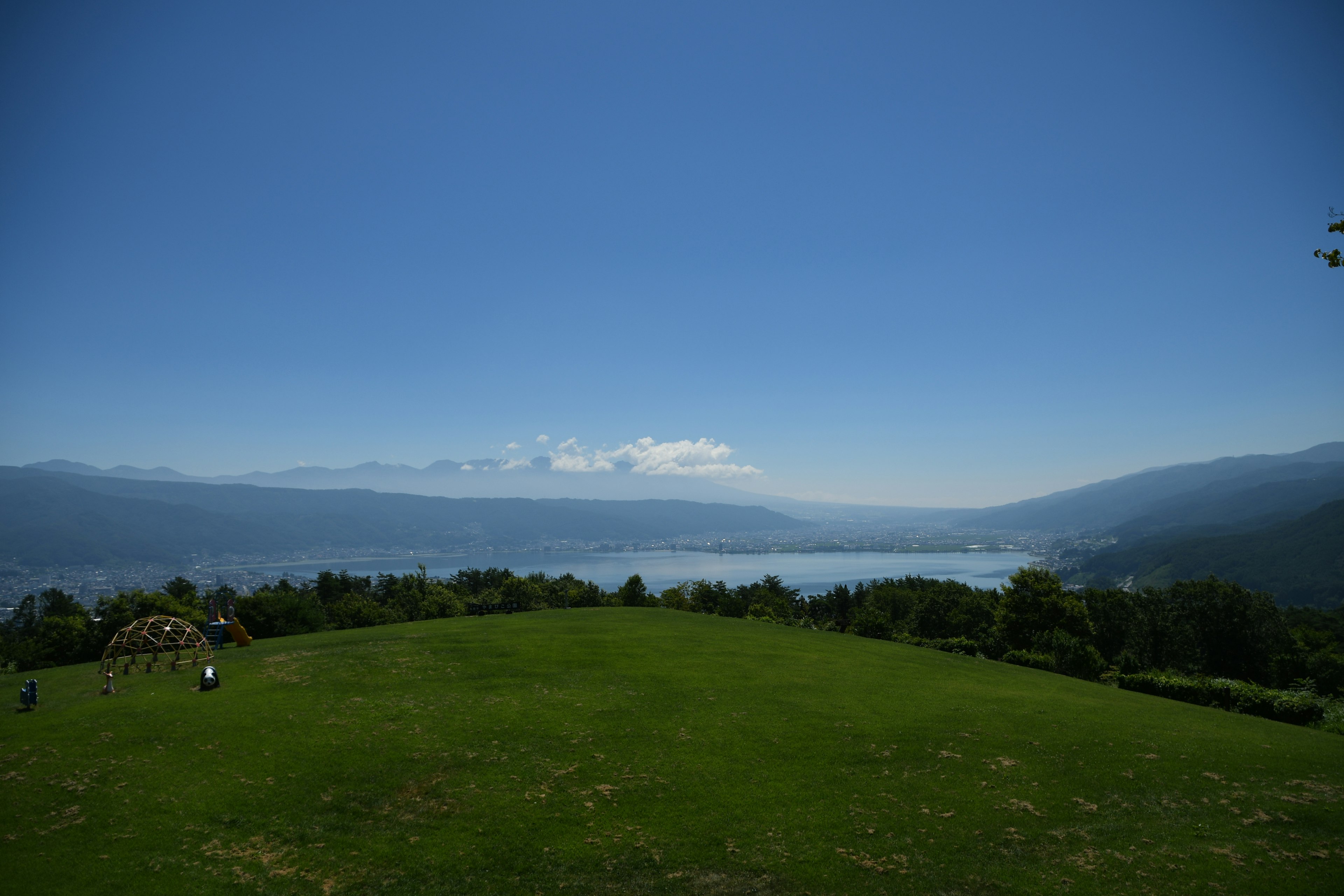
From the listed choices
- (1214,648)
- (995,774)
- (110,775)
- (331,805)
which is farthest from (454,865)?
(1214,648)

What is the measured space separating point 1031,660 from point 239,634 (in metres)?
57.5

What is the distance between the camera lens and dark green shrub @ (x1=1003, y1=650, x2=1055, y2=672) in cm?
4388

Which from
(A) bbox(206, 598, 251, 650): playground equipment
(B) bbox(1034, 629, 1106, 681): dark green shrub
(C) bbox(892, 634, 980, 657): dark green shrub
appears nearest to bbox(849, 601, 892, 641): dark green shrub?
(C) bbox(892, 634, 980, 657): dark green shrub

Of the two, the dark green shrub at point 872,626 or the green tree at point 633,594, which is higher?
the green tree at point 633,594

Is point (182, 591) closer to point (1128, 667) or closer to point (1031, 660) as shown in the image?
point (1031, 660)

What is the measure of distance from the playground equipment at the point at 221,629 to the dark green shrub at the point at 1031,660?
54.3 m

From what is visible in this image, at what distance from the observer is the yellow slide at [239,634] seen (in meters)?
35.3

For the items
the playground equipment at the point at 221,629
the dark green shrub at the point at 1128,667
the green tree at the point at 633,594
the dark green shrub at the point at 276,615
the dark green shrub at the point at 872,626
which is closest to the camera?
the playground equipment at the point at 221,629

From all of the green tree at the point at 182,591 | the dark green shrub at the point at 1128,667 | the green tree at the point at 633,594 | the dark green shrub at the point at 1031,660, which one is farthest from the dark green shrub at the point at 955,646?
the green tree at the point at 182,591

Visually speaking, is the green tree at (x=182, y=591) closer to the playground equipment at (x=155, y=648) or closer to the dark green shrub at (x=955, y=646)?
the playground equipment at (x=155, y=648)

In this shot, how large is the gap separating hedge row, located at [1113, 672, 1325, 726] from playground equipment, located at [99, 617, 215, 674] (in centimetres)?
5524

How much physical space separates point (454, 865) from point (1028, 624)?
5861 cm

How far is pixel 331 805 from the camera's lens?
53.0ft

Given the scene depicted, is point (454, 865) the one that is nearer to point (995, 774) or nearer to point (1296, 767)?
point (995, 774)
